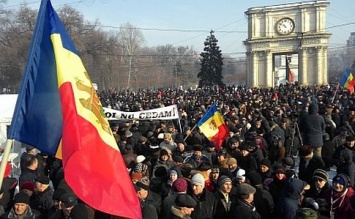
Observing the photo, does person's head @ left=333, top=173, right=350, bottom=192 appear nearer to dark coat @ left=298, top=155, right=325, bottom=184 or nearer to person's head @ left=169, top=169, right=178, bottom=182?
dark coat @ left=298, top=155, right=325, bottom=184

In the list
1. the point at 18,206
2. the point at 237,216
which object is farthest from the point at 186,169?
the point at 18,206

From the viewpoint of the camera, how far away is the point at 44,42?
157 inches

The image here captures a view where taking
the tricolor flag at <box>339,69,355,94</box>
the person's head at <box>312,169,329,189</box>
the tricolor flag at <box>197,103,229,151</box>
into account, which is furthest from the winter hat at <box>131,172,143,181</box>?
the tricolor flag at <box>339,69,355,94</box>

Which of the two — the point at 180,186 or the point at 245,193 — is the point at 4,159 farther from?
the point at 245,193

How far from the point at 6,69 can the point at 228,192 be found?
4475 cm

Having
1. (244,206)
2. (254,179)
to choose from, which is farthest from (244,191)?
(254,179)

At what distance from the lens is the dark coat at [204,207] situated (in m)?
5.71

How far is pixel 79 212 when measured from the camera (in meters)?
4.70

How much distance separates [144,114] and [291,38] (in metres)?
42.3

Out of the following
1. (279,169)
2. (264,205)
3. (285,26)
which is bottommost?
(264,205)

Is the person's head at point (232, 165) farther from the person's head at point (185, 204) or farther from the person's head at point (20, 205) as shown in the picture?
the person's head at point (20, 205)

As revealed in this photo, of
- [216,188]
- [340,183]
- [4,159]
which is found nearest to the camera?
[4,159]

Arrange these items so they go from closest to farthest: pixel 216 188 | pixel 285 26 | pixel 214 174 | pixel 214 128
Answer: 1. pixel 216 188
2. pixel 214 174
3. pixel 214 128
4. pixel 285 26

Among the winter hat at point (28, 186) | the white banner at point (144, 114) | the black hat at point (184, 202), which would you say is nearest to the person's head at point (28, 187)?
the winter hat at point (28, 186)
